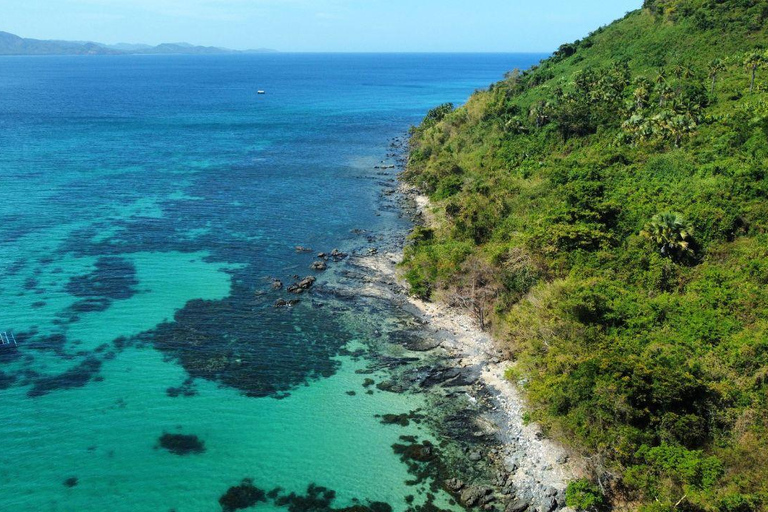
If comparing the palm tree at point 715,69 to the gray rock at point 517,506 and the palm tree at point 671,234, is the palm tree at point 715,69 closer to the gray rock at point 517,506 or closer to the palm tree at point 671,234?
the palm tree at point 671,234

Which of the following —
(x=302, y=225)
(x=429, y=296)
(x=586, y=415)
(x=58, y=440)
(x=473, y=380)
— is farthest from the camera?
(x=302, y=225)

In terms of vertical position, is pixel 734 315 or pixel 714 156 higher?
pixel 714 156

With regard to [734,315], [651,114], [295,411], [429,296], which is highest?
[651,114]

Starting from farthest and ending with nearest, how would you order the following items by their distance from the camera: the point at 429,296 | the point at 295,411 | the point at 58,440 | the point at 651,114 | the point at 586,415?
the point at 651,114 < the point at 429,296 < the point at 295,411 < the point at 58,440 < the point at 586,415

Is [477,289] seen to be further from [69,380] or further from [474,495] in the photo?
[69,380]

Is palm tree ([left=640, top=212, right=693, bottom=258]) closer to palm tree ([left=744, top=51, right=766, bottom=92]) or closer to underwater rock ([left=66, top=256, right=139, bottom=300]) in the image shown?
palm tree ([left=744, top=51, right=766, bottom=92])

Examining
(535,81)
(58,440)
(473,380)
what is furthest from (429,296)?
(535,81)

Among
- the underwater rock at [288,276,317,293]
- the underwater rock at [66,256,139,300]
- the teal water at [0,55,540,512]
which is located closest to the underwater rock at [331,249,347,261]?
the teal water at [0,55,540,512]

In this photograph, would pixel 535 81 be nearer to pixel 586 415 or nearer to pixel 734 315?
pixel 734 315
